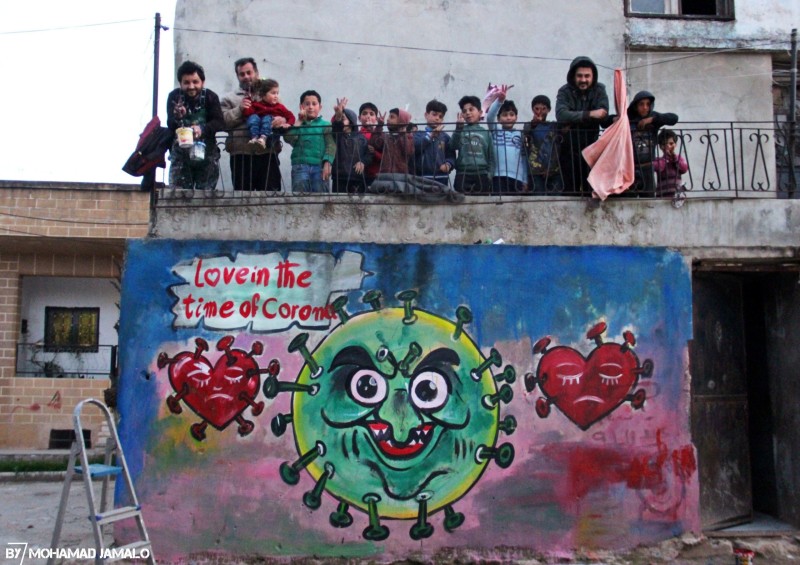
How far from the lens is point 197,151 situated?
7.19m

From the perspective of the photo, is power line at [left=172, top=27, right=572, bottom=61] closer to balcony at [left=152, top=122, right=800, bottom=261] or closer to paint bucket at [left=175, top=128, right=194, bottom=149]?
paint bucket at [left=175, top=128, right=194, bottom=149]

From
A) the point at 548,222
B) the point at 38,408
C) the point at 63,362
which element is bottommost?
the point at 38,408

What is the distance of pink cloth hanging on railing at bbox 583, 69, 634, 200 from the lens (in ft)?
24.3

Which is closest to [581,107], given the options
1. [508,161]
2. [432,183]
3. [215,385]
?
[508,161]

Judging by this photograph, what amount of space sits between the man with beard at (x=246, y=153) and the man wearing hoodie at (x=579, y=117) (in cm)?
279

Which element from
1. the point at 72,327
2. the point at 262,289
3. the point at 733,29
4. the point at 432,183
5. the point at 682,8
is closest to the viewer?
the point at 262,289

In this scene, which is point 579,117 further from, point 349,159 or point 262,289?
point 262,289

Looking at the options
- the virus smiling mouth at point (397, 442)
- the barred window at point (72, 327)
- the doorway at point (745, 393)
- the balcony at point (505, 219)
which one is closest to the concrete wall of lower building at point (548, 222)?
the balcony at point (505, 219)

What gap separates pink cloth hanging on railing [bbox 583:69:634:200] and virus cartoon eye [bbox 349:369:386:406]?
8.74 ft

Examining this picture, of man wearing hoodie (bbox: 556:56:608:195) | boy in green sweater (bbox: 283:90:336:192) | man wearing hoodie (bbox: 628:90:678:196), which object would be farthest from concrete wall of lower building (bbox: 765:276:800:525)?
boy in green sweater (bbox: 283:90:336:192)

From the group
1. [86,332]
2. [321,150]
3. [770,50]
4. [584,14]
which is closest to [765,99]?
[770,50]

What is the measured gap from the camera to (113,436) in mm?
6074

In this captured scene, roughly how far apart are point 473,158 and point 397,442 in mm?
2800

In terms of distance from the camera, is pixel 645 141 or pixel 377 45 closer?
pixel 645 141
